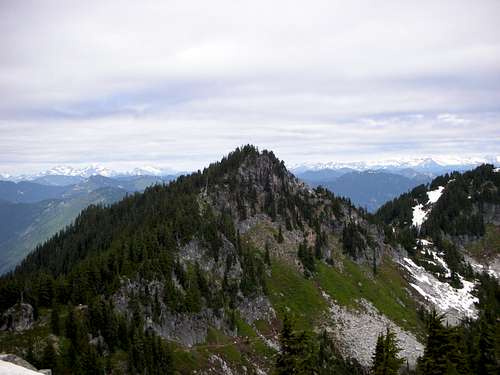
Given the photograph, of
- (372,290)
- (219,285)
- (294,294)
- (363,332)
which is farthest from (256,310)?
A: (372,290)

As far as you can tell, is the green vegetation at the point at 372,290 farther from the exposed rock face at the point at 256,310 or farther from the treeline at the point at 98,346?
the treeline at the point at 98,346

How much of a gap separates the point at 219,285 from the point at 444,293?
104 meters

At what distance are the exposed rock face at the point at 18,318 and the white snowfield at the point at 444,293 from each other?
13777 cm

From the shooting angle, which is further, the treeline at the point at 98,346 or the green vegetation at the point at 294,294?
the green vegetation at the point at 294,294

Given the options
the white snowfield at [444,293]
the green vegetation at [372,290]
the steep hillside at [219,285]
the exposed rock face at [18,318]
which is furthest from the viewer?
the white snowfield at [444,293]

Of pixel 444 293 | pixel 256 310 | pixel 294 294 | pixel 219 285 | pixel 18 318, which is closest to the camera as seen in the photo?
pixel 18 318

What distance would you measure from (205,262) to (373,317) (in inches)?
2323

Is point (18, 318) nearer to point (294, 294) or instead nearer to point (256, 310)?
point (256, 310)

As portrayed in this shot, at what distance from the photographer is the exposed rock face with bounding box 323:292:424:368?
117 metres

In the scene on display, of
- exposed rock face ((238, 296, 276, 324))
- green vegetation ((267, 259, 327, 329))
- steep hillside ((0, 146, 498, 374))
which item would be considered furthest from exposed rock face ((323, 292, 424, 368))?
exposed rock face ((238, 296, 276, 324))

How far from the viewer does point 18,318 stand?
7800cm

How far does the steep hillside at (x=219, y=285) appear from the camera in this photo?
79.0 metres

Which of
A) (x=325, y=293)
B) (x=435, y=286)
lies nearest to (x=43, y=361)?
(x=325, y=293)

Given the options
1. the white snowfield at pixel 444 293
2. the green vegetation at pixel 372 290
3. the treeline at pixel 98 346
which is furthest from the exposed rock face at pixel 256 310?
the white snowfield at pixel 444 293
